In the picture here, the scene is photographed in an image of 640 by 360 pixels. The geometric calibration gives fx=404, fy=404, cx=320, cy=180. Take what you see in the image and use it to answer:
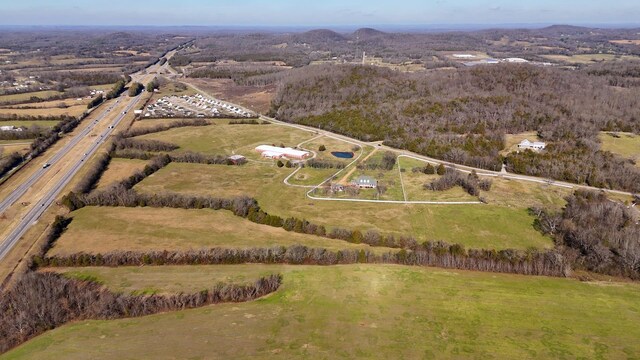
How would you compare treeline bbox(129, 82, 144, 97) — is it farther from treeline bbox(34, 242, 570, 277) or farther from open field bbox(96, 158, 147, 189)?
treeline bbox(34, 242, 570, 277)

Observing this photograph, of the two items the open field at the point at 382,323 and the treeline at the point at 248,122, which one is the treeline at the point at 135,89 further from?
the open field at the point at 382,323

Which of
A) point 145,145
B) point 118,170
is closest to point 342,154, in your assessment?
point 145,145

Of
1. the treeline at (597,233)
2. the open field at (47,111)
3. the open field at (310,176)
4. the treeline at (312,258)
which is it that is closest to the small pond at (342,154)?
the open field at (310,176)

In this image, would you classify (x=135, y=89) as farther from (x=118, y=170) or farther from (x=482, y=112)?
(x=482, y=112)

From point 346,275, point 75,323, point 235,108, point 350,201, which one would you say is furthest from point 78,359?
point 235,108

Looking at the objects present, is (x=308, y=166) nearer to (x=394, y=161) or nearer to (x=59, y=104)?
(x=394, y=161)
